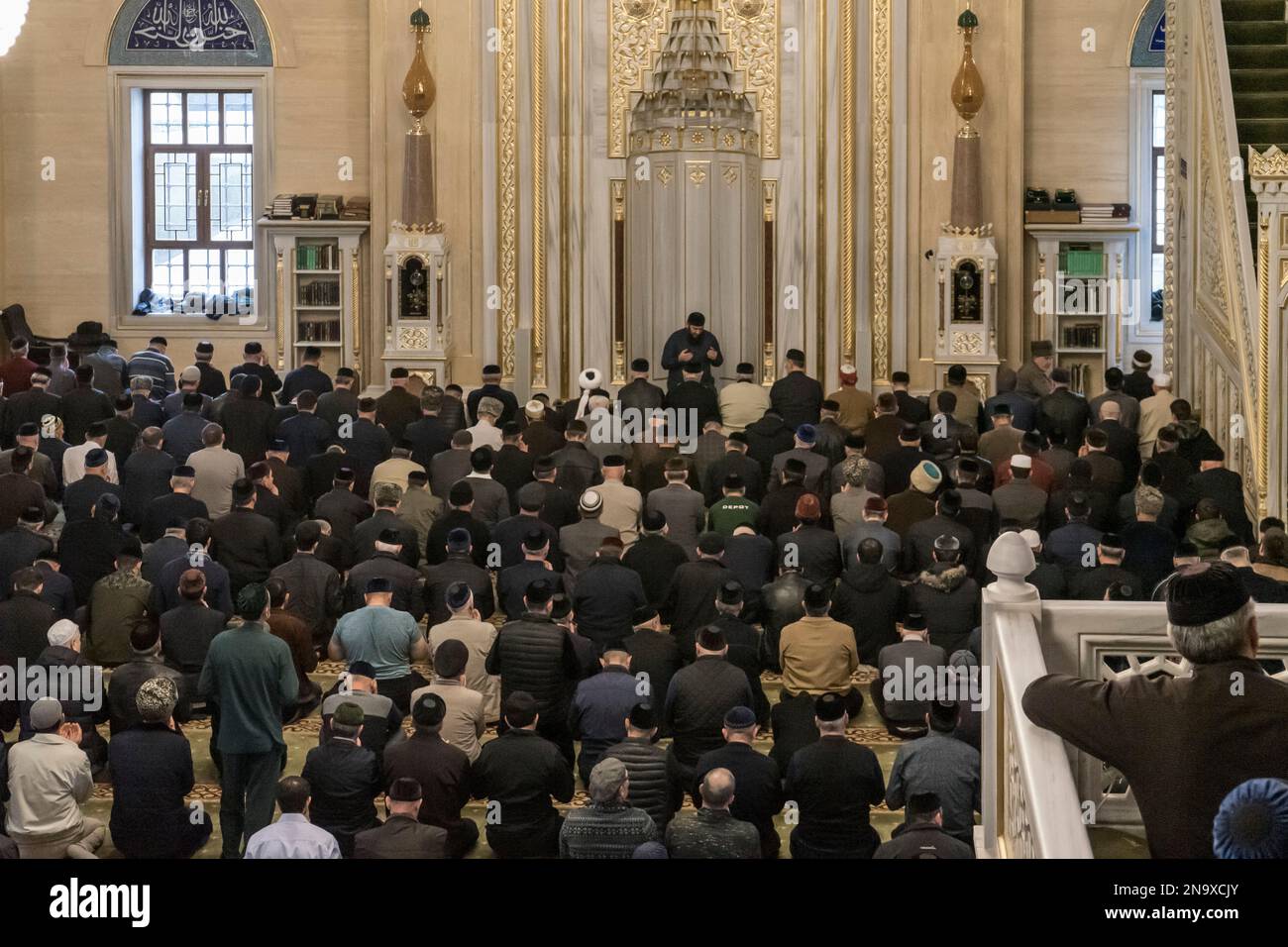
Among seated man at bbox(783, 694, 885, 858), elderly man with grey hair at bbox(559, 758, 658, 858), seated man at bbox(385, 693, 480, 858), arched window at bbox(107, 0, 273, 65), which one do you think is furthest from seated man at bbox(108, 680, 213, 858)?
arched window at bbox(107, 0, 273, 65)

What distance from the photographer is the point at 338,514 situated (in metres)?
11.9

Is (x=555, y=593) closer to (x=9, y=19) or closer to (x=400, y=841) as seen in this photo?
(x=400, y=841)

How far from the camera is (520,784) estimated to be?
851cm

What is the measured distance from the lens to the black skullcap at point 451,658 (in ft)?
29.4

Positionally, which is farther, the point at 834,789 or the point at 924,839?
the point at 834,789

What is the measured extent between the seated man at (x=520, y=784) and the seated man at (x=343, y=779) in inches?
17.9

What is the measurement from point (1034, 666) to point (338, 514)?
24.2 feet

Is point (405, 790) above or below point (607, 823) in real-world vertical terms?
above

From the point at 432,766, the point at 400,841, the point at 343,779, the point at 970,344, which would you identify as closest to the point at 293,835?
the point at 400,841

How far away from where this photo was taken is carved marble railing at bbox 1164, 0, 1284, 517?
39.4 ft

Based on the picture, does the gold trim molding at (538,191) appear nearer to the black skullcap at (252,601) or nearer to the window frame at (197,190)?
the window frame at (197,190)

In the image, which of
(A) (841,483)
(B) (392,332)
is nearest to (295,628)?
(A) (841,483)

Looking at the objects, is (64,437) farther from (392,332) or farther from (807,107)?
(807,107)

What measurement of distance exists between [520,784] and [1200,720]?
4396mm
